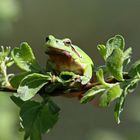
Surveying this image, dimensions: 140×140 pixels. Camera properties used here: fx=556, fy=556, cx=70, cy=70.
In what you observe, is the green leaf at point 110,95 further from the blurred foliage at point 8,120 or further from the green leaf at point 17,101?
the blurred foliage at point 8,120

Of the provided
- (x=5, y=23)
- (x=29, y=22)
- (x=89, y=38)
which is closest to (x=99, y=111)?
(x=89, y=38)

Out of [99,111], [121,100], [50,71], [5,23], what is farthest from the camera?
[99,111]

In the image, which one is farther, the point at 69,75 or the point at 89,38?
the point at 89,38

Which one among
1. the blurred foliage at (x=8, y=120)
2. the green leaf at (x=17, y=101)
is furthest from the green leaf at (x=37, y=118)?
the blurred foliage at (x=8, y=120)

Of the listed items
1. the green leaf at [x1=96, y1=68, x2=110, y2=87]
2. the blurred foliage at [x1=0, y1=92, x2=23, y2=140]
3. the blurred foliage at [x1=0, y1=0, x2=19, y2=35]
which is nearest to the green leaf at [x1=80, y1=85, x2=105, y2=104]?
the green leaf at [x1=96, y1=68, x2=110, y2=87]

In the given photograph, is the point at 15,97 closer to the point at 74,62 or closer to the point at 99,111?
the point at 74,62

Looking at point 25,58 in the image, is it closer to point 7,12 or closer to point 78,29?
point 7,12

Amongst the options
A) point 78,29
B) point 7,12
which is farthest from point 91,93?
point 78,29
